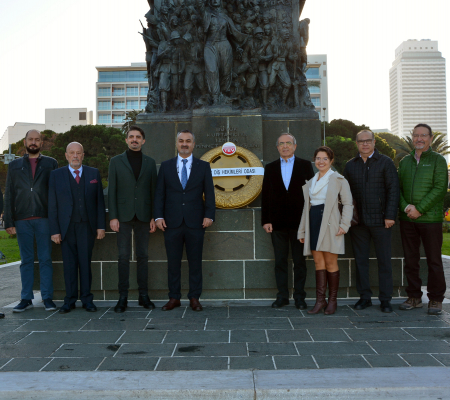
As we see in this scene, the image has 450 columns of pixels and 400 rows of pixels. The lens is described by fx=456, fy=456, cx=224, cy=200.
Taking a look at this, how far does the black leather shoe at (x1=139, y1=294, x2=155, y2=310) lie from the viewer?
5.47 metres

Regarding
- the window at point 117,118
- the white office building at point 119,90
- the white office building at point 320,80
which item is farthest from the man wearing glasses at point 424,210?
the window at point 117,118

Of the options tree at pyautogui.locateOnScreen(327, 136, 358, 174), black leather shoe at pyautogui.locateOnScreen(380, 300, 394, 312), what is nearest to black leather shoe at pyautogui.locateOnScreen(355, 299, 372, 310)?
black leather shoe at pyautogui.locateOnScreen(380, 300, 394, 312)

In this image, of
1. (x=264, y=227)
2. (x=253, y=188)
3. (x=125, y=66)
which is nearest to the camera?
(x=264, y=227)

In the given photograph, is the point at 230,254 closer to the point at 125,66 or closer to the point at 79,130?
the point at 79,130

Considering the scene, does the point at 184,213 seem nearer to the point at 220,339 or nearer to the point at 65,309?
the point at 220,339

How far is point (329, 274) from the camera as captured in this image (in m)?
5.09

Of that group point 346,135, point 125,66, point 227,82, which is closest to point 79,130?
point 346,135

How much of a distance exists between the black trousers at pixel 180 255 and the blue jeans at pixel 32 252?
150cm

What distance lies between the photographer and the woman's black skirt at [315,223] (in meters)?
5.05

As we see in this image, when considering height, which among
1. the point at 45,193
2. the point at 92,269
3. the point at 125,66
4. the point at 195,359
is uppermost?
the point at 125,66

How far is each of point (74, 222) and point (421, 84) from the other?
7829 inches

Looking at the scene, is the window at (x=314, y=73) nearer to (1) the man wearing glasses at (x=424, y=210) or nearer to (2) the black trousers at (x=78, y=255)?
(1) the man wearing glasses at (x=424, y=210)

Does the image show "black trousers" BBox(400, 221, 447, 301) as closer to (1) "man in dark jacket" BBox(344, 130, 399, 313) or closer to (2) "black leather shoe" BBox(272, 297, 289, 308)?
(1) "man in dark jacket" BBox(344, 130, 399, 313)

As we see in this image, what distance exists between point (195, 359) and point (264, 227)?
7.01 feet
